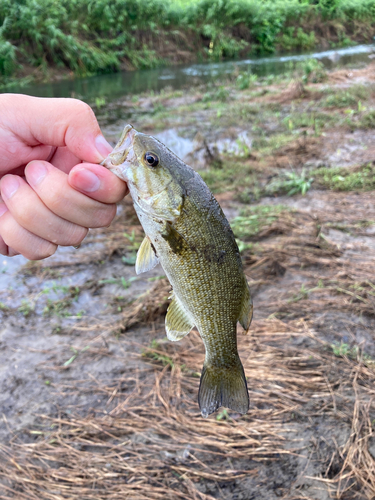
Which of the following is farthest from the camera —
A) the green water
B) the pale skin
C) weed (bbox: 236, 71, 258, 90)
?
the green water

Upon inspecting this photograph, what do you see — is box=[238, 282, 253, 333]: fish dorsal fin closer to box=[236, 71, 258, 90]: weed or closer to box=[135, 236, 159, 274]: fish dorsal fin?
box=[135, 236, 159, 274]: fish dorsal fin

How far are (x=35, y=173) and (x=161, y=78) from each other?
18462mm

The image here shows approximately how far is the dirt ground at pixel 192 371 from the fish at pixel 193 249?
45.9 inches

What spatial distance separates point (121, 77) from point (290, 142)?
13276 millimetres

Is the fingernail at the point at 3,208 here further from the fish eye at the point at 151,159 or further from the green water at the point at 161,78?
the green water at the point at 161,78

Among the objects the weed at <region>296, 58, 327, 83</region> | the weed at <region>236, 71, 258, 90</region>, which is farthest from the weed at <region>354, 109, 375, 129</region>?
the weed at <region>236, 71, 258, 90</region>

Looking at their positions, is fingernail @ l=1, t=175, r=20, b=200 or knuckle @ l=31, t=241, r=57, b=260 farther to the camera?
knuckle @ l=31, t=241, r=57, b=260

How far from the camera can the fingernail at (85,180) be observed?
1703mm

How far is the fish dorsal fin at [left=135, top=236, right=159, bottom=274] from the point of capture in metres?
1.79

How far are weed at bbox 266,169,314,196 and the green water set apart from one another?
9.68 meters

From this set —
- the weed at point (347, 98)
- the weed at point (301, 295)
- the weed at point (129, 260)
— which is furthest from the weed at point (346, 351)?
the weed at point (347, 98)

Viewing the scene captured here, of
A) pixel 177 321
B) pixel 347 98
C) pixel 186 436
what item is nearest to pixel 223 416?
pixel 186 436

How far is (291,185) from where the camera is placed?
6676 millimetres

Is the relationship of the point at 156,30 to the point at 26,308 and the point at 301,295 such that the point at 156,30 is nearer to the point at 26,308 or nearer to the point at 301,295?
the point at 26,308
